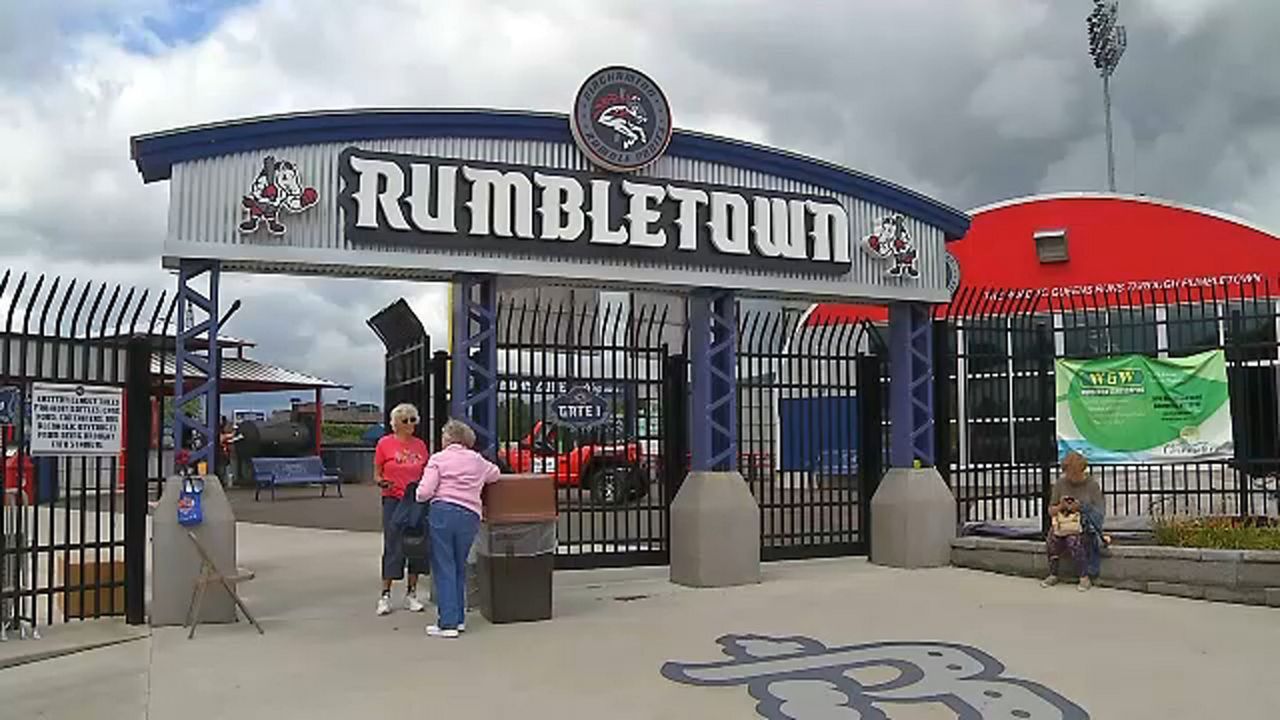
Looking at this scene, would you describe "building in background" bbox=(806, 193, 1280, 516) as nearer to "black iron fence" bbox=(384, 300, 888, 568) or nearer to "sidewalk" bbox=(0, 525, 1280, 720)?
"black iron fence" bbox=(384, 300, 888, 568)

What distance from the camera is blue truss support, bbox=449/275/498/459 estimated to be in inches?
395

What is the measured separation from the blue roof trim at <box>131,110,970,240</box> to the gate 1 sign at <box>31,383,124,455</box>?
1.96 metres

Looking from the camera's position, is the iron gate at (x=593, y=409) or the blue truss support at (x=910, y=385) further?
the blue truss support at (x=910, y=385)

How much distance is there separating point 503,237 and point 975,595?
17.4ft

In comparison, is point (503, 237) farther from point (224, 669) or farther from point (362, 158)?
point (224, 669)

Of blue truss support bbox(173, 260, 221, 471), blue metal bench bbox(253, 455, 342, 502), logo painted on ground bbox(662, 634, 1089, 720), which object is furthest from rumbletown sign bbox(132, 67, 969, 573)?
blue metal bench bbox(253, 455, 342, 502)

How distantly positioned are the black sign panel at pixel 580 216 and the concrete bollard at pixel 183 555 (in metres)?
2.54

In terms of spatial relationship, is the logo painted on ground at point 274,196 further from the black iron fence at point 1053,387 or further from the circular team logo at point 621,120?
the black iron fence at point 1053,387

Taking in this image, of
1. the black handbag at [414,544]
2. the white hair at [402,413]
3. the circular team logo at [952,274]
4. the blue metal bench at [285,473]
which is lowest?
the blue metal bench at [285,473]

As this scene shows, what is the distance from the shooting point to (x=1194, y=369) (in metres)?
11.6

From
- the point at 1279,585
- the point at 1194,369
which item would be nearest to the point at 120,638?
the point at 1279,585

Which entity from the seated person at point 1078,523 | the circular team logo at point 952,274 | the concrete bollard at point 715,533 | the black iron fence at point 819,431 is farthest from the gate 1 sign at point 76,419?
the circular team logo at point 952,274

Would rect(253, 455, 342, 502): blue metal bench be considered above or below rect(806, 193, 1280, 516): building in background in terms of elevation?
below

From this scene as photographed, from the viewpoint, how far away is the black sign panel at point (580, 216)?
32.4 ft
